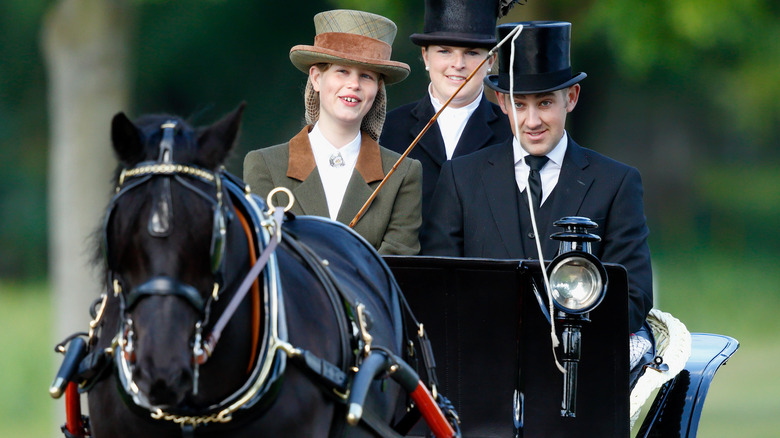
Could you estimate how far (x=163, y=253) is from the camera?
259cm

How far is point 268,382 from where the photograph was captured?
2.86 meters

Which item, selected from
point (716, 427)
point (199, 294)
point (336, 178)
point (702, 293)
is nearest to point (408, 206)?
point (336, 178)

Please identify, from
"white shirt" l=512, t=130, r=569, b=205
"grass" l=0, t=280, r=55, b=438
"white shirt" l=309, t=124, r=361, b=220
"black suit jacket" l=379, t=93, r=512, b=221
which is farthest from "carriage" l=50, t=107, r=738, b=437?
"grass" l=0, t=280, r=55, b=438

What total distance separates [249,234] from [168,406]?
0.46 meters

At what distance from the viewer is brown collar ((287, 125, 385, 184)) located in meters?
4.54

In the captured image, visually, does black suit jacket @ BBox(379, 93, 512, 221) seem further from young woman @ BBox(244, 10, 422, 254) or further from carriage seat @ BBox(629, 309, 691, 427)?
carriage seat @ BBox(629, 309, 691, 427)

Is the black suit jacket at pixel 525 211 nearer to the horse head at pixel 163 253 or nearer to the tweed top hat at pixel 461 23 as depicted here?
the tweed top hat at pixel 461 23

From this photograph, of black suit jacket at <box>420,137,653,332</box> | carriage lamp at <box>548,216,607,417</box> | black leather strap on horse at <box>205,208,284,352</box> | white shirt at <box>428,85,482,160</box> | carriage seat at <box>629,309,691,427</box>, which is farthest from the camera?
white shirt at <box>428,85,482,160</box>

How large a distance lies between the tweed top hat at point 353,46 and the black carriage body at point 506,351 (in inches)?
31.8

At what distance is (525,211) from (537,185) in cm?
10

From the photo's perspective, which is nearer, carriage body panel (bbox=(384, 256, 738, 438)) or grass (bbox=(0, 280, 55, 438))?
carriage body panel (bbox=(384, 256, 738, 438))

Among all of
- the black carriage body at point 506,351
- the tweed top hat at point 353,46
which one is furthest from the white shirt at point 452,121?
the black carriage body at point 506,351

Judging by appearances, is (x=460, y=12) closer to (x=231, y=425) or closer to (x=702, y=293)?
(x=231, y=425)

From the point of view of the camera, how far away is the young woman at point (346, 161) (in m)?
4.52
